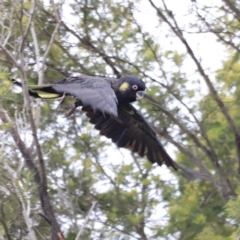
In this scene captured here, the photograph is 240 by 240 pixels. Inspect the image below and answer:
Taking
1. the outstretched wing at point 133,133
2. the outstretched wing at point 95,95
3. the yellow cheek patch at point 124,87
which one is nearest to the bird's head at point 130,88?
the yellow cheek patch at point 124,87

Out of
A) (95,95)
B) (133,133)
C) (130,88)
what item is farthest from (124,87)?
(95,95)

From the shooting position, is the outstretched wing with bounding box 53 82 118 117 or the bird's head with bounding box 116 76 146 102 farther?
the bird's head with bounding box 116 76 146 102

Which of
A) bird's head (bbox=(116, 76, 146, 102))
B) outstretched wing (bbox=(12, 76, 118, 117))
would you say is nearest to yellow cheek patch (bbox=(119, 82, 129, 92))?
bird's head (bbox=(116, 76, 146, 102))

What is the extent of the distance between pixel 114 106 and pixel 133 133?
66.8 inches

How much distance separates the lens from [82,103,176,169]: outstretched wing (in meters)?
5.79

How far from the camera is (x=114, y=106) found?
171 inches

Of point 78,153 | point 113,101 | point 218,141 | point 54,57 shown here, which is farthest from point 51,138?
point 113,101

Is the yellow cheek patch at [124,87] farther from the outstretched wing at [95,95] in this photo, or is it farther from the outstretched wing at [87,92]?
the outstretched wing at [95,95]

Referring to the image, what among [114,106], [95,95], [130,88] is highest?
[130,88]

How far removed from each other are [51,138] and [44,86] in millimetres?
2074

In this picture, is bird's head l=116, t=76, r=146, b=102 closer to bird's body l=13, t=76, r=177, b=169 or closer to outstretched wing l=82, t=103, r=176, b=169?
bird's body l=13, t=76, r=177, b=169

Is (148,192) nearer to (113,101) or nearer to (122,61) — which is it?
(122,61)

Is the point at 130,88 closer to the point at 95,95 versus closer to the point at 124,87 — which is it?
the point at 124,87

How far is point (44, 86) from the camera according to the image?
4.98 meters
